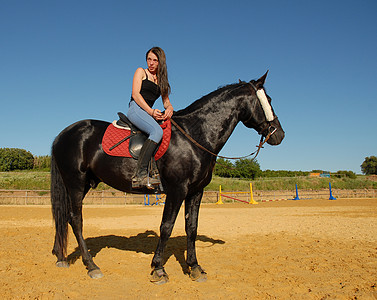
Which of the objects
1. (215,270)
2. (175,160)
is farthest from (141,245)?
(175,160)

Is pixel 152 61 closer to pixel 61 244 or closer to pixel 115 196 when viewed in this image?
pixel 61 244

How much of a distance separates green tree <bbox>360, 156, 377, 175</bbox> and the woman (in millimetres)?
114495

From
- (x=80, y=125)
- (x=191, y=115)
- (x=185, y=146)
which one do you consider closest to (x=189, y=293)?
(x=185, y=146)

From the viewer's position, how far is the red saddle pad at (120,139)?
3979 millimetres

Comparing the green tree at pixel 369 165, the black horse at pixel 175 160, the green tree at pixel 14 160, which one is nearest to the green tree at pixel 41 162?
the green tree at pixel 14 160

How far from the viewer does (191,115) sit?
173 inches

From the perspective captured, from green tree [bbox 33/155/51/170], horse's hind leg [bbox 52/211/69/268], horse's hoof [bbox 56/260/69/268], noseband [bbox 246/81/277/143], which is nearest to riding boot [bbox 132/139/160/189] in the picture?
noseband [bbox 246/81/277/143]

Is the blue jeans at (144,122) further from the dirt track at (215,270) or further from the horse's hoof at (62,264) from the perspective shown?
the horse's hoof at (62,264)

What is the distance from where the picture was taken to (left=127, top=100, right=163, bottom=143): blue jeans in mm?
3877

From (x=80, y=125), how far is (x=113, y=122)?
2.33ft

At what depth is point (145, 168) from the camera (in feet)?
12.9

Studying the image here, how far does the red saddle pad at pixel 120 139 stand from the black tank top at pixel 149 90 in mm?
496

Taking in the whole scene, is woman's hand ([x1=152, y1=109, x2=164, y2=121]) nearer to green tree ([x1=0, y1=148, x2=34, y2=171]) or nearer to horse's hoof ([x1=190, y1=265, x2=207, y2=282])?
horse's hoof ([x1=190, y1=265, x2=207, y2=282])

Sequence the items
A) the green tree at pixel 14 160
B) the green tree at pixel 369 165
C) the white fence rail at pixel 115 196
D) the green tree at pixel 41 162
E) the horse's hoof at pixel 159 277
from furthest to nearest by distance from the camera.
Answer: the green tree at pixel 369 165 < the green tree at pixel 14 160 < the green tree at pixel 41 162 < the white fence rail at pixel 115 196 < the horse's hoof at pixel 159 277
